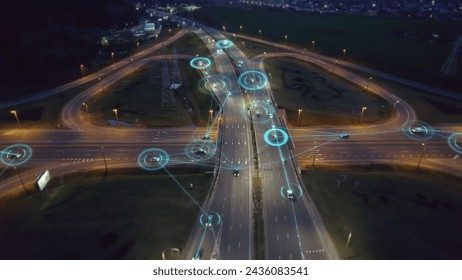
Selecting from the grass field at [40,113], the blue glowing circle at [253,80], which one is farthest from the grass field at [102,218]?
the blue glowing circle at [253,80]

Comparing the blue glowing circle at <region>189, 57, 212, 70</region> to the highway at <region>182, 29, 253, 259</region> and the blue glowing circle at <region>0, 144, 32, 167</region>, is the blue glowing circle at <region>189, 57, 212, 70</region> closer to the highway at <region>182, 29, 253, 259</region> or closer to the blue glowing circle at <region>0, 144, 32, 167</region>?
the highway at <region>182, 29, 253, 259</region>

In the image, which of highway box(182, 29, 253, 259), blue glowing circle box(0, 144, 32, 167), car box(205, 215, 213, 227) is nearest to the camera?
highway box(182, 29, 253, 259)

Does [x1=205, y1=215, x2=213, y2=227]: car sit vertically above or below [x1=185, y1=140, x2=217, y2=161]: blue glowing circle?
below

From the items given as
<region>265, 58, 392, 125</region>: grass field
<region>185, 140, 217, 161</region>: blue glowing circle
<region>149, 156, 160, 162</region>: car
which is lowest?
<region>149, 156, 160, 162</region>: car

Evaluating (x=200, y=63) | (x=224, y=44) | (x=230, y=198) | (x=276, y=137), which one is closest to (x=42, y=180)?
(x=230, y=198)

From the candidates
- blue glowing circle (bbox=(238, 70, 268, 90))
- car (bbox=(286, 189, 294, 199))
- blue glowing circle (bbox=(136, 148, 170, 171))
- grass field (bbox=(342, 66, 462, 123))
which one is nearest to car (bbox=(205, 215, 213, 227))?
car (bbox=(286, 189, 294, 199))
